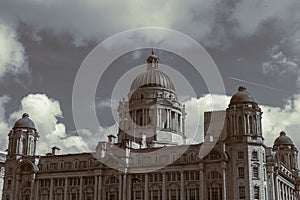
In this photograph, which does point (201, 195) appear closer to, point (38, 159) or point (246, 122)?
point (246, 122)

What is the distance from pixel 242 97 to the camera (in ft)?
317

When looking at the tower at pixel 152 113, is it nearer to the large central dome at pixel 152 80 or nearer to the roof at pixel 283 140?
the large central dome at pixel 152 80

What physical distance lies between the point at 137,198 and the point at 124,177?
5.26 metres

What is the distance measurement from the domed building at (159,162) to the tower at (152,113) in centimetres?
26

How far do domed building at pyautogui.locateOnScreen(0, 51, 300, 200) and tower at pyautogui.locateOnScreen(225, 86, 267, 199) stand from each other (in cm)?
19

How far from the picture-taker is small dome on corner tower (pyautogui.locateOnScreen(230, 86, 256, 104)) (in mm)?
96050

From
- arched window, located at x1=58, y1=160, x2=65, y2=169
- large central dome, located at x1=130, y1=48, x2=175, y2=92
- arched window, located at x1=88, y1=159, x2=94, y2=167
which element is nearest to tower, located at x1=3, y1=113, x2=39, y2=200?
arched window, located at x1=58, y1=160, x2=65, y2=169

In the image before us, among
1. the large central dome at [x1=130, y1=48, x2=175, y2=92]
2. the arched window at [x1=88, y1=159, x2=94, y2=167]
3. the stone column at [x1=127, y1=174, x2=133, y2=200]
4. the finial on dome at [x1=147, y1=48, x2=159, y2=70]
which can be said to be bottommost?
the stone column at [x1=127, y1=174, x2=133, y2=200]

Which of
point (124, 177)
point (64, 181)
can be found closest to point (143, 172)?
point (124, 177)

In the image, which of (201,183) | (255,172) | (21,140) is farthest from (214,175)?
(21,140)

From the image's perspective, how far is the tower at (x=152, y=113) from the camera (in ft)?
385

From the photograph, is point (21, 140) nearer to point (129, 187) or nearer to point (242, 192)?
point (129, 187)

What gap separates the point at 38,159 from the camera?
111 m

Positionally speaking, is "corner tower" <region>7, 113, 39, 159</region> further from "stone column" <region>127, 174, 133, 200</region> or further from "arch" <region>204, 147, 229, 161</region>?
"arch" <region>204, 147, 229, 161</region>
